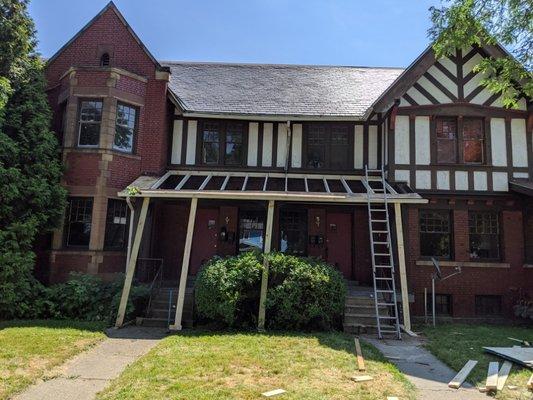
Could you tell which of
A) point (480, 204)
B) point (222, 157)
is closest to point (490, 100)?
point (480, 204)

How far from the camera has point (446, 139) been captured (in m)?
14.0

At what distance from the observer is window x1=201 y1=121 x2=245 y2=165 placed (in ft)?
49.6

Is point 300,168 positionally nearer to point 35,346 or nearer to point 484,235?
point 484,235

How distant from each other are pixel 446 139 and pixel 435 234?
315 centimetres

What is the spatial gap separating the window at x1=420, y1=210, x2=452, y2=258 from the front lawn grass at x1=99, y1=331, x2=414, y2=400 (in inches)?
229

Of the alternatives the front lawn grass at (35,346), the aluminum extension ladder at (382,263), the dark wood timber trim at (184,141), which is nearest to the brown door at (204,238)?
the dark wood timber trim at (184,141)

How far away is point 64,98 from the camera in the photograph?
1384cm

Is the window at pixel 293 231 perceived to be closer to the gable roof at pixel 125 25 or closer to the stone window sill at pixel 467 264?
the stone window sill at pixel 467 264

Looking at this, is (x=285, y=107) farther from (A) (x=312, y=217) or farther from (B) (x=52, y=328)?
(B) (x=52, y=328)

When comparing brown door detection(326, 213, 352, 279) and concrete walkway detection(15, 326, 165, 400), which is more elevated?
brown door detection(326, 213, 352, 279)

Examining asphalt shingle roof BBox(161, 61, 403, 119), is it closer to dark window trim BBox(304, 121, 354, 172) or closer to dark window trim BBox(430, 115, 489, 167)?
dark window trim BBox(304, 121, 354, 172)

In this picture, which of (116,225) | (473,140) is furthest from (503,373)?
(116,225)

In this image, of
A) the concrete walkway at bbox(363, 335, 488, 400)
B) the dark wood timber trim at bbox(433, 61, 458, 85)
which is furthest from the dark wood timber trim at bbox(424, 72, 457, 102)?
the concrete walkway at bbox(363, 335, 488, 400)

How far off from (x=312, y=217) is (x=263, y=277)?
5.13 m
